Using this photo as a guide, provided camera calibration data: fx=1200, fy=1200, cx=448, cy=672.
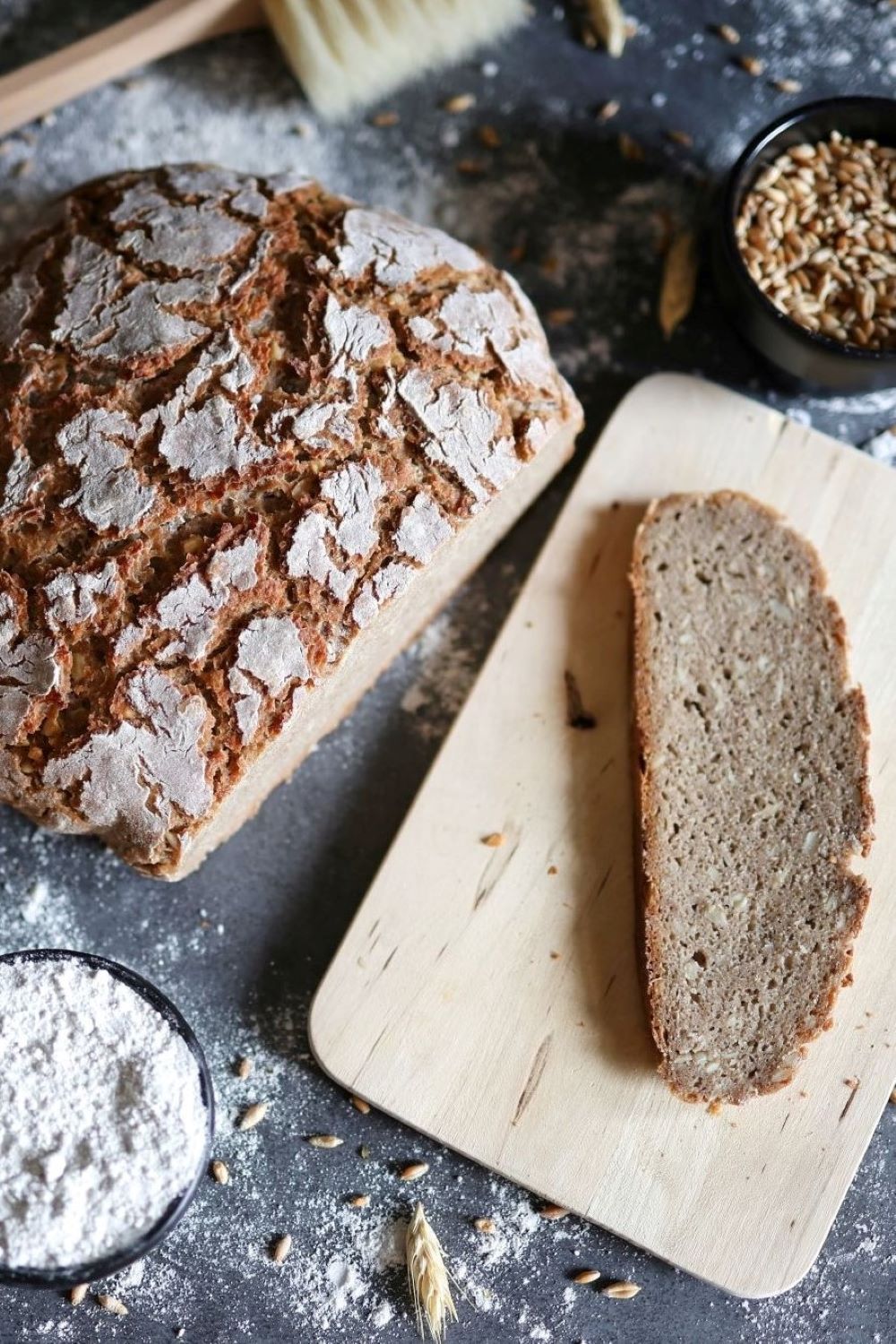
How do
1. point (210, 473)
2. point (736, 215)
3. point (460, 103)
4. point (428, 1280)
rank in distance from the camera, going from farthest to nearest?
point (460, 103)
point (736, 215)
point (428, 1280)
point (210, 473)

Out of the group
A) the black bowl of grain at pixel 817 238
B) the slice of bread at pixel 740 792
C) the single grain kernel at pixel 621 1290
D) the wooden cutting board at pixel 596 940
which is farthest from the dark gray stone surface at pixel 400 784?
the slice of bread at pixel 740 792

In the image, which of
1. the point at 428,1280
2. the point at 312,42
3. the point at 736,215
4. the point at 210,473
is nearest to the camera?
the point at 210,473

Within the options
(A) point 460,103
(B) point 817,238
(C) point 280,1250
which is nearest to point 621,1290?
(C) point 280,1250

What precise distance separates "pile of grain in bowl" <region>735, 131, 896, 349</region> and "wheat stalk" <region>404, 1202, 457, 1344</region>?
181cm

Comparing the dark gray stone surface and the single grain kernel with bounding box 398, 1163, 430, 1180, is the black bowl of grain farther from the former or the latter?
the single grain kernel with bounding box 398, 1163, 430, 1180

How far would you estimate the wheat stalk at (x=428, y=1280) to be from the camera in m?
2.13

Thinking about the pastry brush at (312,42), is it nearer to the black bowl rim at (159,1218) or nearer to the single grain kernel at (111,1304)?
the black bowl rim at (159,1218)

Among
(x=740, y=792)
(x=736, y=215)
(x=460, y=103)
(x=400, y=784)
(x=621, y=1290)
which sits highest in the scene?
(x=460, y=103)

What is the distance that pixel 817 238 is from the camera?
2.29m

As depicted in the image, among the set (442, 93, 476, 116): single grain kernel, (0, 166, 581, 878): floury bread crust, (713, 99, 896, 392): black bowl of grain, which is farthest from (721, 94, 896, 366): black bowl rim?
(442, 93, 476, 116): single grain kernel

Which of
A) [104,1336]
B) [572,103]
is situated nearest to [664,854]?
[104,1336]

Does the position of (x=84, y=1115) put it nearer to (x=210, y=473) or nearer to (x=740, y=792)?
(x=210, y=473)

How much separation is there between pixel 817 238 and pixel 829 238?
0.09ft

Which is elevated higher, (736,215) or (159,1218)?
(736,215)
